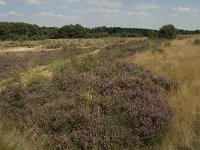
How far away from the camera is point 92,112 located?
9.60m

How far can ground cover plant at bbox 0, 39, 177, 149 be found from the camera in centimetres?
827

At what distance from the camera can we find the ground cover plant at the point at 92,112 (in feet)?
27.1

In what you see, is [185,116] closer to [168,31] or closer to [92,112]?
[92,112]

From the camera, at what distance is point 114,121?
889 centimetres

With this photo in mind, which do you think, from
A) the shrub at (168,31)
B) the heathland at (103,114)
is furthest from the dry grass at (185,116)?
the shrub at (168,31)

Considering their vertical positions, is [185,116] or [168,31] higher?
[185,116]

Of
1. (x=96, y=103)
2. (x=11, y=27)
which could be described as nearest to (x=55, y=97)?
(x=96, y=103)

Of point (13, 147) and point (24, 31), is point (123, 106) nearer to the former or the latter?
point (13, 147)

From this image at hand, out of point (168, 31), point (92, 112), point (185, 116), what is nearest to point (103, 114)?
point (92, 112)

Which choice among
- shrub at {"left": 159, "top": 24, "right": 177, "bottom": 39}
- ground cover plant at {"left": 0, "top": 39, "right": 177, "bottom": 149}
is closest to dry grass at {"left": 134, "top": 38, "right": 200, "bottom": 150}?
ground cover plant at {"left": 0, "top": 39, "right": 177, "bottom": 149}

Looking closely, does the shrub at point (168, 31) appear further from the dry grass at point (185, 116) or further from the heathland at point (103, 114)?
the heathland at point (103, 114)

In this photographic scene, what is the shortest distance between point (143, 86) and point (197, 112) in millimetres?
2276

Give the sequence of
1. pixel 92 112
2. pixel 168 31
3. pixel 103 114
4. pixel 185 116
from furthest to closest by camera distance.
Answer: pixel 168 31, pixel 92 112, pixel 103 114, pixel 185 116

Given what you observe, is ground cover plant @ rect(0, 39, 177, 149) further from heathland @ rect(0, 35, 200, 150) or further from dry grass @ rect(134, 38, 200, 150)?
dry grass @ rect(134, 38, 200, 150)
